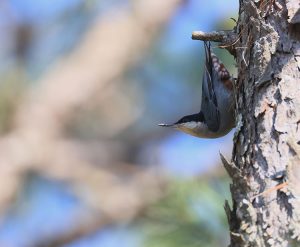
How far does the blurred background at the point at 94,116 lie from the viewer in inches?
132

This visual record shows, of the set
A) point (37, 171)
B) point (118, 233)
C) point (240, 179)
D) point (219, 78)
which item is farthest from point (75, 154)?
point (240, 179)

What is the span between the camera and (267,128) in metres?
1.66

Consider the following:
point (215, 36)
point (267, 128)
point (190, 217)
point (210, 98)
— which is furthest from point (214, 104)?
point (267, 128)

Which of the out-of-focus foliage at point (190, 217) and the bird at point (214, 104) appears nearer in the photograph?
the out-of-focus foliage at point (190, 217)

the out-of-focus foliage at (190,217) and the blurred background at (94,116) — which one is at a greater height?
the blurred background at (94,116)

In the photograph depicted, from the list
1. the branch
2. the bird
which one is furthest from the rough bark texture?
the bird

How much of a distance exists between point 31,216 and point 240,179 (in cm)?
222

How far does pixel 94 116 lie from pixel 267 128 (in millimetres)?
2450

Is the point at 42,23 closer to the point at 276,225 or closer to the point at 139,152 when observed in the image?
the point at 139,152

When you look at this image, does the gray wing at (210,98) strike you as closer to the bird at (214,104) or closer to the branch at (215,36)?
the bird at (214,104)

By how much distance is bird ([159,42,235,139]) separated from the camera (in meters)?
2.55

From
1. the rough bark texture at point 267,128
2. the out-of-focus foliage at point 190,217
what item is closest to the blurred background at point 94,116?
the out-of-focus foliage at point 190,217

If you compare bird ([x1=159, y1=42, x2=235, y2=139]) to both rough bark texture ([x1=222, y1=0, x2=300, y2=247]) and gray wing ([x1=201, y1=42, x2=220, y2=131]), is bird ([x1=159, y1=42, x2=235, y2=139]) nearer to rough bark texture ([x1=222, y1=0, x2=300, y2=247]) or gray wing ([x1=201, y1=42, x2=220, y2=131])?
gray wing ([x1=201, y1=42, x2=220, y2=131])

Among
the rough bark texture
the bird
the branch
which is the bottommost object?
the rough bark texture
